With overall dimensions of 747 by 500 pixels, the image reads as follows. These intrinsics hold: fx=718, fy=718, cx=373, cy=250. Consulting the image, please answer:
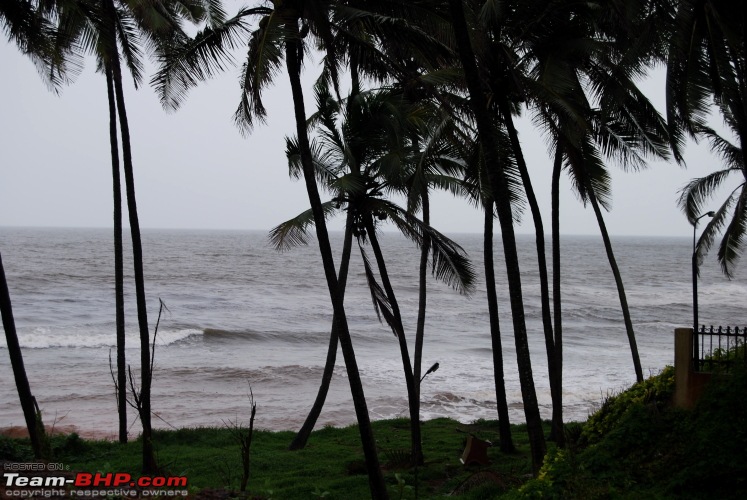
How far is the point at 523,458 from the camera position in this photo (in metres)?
12.5

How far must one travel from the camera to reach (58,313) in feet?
126

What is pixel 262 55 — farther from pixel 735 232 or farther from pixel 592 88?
pixel 735 232

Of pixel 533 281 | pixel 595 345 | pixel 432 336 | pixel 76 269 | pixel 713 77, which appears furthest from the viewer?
pixel 533 281

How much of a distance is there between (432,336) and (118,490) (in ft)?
94.7

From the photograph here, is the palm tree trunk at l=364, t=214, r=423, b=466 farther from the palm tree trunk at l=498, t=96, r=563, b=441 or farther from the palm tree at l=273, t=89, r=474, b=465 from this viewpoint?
the palm tree trunk at l=498, t=96, r=563, b=441

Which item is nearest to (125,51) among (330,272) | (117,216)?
(117,216)

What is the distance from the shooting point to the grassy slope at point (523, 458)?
7.49 m

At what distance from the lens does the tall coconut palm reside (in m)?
8.55

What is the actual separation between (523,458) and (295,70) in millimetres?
7714

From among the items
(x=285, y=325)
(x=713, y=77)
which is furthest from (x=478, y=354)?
(x=713, y=77)

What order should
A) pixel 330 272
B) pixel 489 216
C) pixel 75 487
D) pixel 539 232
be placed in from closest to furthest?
pixel 75 487 < pixel 330 272 < pixel 539 232 < pixel 489 216

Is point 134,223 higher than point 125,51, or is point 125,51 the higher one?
point 125,51

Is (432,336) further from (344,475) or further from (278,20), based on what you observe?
(278,20)

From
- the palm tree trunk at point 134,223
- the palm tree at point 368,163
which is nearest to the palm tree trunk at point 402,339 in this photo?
the palm tree at point 368,163
